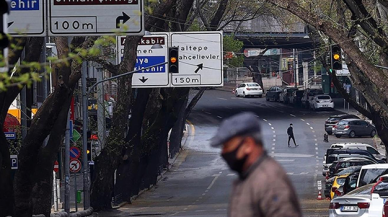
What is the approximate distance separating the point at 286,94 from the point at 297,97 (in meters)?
2.06

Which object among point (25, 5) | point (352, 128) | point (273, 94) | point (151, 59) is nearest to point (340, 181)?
point (151, 59)

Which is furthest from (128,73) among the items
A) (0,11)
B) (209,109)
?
(209,109)

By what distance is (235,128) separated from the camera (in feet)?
16.0

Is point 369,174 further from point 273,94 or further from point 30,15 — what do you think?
point 273,94

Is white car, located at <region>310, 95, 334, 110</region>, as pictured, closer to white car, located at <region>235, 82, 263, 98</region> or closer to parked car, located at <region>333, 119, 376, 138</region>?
white car, located at <region>235, 82, 263, 98</region>

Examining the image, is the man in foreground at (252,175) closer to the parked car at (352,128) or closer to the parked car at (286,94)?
the parked car at (352,128)

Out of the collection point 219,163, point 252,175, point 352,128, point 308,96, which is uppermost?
point 252,175

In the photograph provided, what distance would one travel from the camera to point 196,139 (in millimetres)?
60750

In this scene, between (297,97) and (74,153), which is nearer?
(74,153)

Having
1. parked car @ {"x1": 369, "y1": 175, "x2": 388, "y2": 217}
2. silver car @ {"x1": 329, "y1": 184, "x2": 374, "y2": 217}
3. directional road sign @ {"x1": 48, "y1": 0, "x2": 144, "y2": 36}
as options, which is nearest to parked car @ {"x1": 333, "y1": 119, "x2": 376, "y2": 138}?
silver car @ {"x1": 329, "y1": 184, "x2": 374, "y2": 217}

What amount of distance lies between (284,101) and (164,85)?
163 feet

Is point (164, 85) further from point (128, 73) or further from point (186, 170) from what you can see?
point (186, 170)

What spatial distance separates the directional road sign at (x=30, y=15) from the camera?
596 inches

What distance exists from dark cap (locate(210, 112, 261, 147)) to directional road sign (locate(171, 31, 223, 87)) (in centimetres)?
2575
